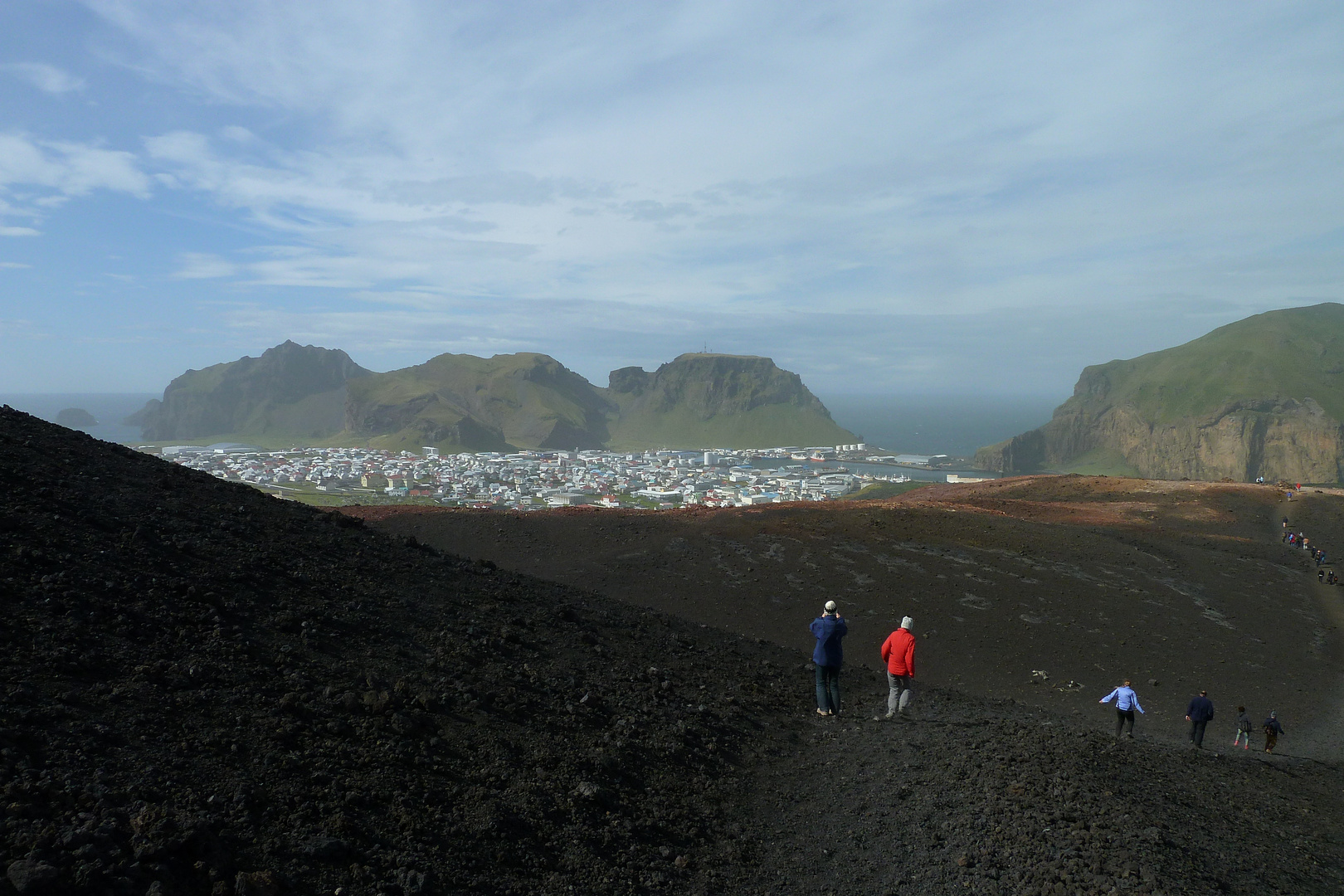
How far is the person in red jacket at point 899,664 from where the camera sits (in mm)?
9867

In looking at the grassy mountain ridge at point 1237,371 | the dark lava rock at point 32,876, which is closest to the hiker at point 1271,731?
the dark lava rock at point 32,876

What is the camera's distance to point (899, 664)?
9.99 metres

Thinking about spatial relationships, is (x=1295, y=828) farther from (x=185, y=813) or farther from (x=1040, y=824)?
(x=185, y=813)

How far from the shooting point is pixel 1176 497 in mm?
40719

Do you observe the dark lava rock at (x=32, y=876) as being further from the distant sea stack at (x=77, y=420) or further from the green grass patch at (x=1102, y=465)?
the distant sea stack at (x=77, y=420)

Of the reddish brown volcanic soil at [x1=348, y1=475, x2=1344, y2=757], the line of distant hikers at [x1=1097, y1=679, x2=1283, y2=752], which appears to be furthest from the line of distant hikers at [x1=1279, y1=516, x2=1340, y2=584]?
the line of distant hikers at [x1=1097, y1=679, x2=1283, y2=752]

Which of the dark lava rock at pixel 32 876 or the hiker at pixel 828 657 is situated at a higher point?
the dark lava rock at pixel 32 876

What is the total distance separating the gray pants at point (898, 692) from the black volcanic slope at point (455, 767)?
39 centimetres

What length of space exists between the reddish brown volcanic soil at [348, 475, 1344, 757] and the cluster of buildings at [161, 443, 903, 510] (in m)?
30.1

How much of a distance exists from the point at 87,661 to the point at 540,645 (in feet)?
17.4

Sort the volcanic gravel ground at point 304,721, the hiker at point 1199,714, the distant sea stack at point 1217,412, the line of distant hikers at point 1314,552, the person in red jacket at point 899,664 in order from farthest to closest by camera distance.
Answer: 1. the distant sea stack at point 1217,412
2. the line of distant hikers at point 1314,552
3. the hiker at point 1199,714
4. the person in red jacket at point 899,664
5. the volcanic gravel ground at point 304,721

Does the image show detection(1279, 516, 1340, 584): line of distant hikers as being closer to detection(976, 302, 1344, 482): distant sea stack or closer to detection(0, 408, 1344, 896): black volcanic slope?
detection(0, 408, 1344, 896): black volcanic slope

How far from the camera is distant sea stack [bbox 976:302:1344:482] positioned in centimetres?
11300

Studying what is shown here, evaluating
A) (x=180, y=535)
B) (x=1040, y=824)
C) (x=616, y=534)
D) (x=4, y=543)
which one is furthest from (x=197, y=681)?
(x=616, y=534)
